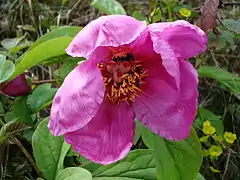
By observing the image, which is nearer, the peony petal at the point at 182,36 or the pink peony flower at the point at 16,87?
the peony petal at the point at 182,36

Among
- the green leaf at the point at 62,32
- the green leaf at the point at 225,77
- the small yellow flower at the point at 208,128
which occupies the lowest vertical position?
the small yellow flower at the point at 208,128

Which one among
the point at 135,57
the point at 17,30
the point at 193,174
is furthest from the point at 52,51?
the point at 17,30

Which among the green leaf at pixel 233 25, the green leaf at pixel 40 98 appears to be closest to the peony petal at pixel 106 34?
the green leaf at pixel 40 98

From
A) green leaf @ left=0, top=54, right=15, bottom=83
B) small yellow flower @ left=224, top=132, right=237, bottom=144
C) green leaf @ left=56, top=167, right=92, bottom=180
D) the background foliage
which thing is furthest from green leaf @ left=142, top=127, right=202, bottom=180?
small yellow flower @ left=224, top=132, right=237, bottom=144

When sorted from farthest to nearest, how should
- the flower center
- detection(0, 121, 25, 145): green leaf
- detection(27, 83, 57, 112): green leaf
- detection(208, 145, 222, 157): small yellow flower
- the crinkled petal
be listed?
detection(208, 145, 222, 157): small yellow flower < detection(27, 83, 57, 112): green leaf < detection(0, 121, 25, 145): green leaf < the flower center < the crinkled petal

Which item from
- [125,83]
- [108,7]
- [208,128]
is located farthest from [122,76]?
[208,128]

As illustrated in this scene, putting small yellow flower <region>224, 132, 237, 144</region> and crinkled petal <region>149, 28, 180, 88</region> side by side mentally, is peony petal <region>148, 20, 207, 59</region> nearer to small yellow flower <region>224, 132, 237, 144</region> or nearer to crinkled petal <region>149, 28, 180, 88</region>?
crinkled petal <region>149, 28, 180, 88</region>

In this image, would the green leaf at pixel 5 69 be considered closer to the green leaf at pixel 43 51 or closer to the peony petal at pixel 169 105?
the green leaf at pixel 43 51
